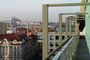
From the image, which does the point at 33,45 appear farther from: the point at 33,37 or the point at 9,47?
the point at 9,47

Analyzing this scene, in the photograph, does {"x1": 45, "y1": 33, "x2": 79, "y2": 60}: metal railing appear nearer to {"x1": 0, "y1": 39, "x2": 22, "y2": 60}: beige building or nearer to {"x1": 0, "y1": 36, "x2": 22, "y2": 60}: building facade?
{"x1": 0, "y1": 36, "x2": 22, "y2": 60}: building facade

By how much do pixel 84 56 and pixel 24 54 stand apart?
116 ft

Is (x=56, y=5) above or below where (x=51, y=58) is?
above

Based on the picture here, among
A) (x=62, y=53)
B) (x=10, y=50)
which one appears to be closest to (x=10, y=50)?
(x=10, y=50)

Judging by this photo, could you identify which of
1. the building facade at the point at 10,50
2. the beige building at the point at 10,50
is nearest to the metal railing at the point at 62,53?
the building facade at the point at 10,50

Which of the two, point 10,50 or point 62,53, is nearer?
point 62,53

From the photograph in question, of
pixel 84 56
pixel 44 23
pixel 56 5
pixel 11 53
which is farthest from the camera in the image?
pixel 11 53

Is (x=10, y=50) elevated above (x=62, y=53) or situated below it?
below

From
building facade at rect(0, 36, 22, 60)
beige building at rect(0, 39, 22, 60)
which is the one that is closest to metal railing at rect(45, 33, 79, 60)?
building facade at rect(0, 36, 22, 60)

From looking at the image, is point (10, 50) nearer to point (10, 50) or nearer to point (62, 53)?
point (10, 50)

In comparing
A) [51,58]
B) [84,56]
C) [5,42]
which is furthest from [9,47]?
[51,58]

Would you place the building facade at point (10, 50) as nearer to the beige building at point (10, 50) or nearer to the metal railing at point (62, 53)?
the beige building at point (10, 50)

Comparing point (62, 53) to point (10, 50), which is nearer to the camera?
point (62, 53)

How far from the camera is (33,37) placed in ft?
138
